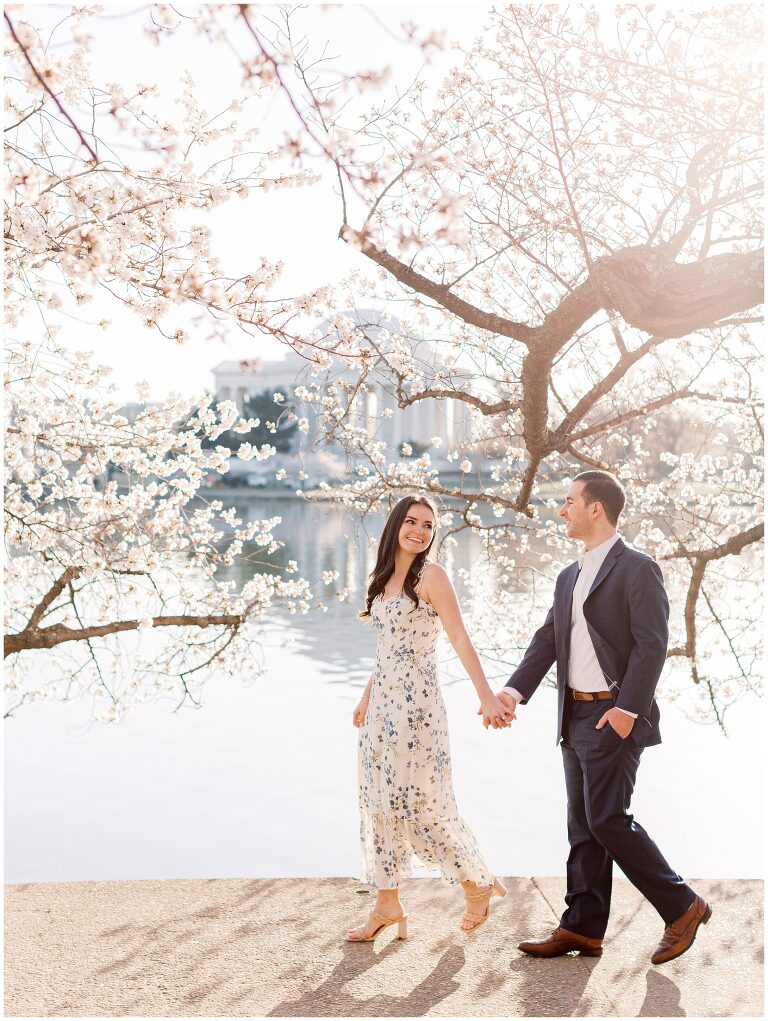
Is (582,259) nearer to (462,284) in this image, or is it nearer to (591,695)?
(462,284)

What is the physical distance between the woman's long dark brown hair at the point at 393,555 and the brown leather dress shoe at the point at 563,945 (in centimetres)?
129

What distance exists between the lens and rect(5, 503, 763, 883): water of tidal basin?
9945mm

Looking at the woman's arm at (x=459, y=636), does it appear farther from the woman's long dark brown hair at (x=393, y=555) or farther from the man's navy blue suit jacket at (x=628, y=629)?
the man's navy blue suit jacket at (x=628, y=629)

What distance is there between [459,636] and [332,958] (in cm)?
123

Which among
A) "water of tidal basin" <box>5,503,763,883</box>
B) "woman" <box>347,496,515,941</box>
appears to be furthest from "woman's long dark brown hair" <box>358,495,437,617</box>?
"water of tidal basin" <box>5,503,763,883</box>

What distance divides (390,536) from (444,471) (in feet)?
150

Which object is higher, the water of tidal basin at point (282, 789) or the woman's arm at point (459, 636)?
the woman's arm at point (459, 636)

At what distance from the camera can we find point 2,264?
11.5 feet

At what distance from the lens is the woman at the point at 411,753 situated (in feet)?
13.0

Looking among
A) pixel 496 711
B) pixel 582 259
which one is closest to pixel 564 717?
pixel 496 711

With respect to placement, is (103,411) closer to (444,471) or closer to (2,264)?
(2,264)

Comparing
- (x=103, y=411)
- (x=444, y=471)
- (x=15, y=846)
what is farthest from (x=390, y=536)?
(x=444, y=471)

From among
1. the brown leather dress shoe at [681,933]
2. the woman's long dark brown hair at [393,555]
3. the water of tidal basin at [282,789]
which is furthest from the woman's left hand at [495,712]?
the water of tidal basin at [282,789]

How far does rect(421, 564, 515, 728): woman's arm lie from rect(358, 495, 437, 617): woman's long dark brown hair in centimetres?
6
